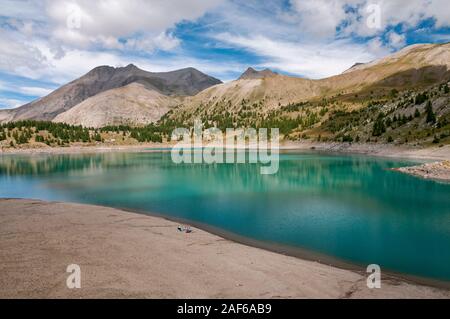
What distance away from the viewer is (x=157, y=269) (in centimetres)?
1530

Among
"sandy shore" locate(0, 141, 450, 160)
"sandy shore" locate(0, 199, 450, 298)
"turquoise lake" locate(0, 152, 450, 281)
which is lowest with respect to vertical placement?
"turquoise lake" locate(0, 152, 450, 281)

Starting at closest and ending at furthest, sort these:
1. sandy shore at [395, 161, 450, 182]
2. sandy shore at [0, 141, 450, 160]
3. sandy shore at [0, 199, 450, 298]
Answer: sandy shore at [0, 199, 450, 298] < sandy shore at [395, 161, 450, 182] < sandy shore at [0, 141, 450, 160]

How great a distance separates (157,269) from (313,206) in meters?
22.0

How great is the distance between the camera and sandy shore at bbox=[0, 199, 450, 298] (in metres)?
13.1

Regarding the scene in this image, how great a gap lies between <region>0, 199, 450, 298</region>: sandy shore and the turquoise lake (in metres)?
4.37

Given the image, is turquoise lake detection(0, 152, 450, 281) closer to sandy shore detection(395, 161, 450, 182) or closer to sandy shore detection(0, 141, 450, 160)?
sandy shore detection(395, 161, 450, 182)

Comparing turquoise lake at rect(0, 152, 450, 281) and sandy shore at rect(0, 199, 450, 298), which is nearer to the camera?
sandy shore at rect(0, 199, 450, 298)

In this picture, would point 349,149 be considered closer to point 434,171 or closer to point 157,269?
point 434,171

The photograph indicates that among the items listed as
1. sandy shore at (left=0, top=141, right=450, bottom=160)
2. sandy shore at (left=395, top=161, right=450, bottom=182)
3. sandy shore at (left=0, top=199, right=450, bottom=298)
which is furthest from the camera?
sandy shore at (left=0, top=141, right=450, bottom=160)

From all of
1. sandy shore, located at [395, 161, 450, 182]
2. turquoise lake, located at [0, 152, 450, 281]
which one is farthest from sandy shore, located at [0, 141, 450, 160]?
turquoise lake, located at [0, 152, 450, 281]

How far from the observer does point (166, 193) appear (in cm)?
4300
